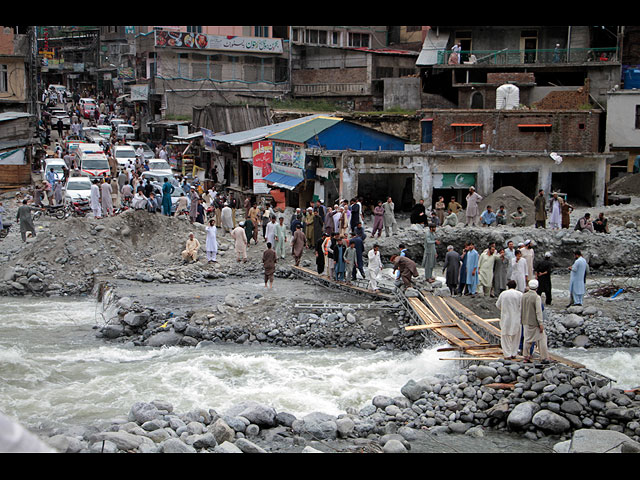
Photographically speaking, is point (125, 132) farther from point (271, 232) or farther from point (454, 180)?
point (271, 232)

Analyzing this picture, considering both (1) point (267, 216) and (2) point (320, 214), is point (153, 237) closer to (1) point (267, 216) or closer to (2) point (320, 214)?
(1) point (267, 216)

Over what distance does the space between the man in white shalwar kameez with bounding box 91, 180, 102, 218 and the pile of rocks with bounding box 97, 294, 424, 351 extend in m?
7.56

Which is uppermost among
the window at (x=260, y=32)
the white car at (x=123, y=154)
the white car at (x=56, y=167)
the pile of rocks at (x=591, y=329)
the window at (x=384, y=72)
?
the window at (x=260, y=32)

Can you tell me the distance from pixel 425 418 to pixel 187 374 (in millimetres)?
4606

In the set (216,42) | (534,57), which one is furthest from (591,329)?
(216,42)

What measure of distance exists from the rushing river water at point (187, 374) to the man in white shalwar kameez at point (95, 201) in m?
7.48

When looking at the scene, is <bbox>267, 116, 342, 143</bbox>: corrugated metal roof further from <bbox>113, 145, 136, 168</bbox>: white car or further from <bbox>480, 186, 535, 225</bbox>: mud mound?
<bbox>113, 145, 136, 168</bbox>: white car

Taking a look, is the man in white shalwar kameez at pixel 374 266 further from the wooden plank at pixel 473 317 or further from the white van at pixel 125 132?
the white van at pixel 125 132

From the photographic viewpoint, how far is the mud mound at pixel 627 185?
3111 cm

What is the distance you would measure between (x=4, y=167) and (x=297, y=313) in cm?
2071

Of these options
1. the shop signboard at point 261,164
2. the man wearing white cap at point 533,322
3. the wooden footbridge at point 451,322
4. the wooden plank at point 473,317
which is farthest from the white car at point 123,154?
the man wearing white cap at point 533,322

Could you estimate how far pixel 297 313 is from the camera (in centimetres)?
1652
